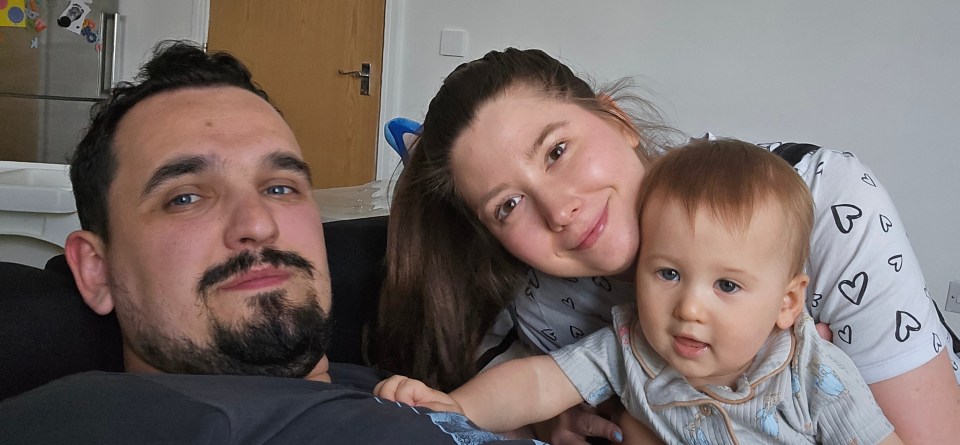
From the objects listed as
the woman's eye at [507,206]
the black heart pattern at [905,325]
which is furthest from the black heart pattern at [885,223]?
the woman's eye at [507,206]

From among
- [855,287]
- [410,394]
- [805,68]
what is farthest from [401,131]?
[805,68]

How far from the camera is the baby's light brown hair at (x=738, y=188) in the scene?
1.04 metres

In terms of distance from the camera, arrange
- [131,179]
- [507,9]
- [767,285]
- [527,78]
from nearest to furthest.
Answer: [767,285], [131,179], [527,78], [507,9]

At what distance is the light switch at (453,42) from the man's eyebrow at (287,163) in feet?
10.6

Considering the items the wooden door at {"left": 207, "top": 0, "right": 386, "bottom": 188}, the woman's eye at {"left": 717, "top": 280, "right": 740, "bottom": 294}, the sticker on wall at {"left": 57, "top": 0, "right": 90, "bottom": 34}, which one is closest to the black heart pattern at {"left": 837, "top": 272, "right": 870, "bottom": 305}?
the woman's eye at {"left": 717, "top": 280, "right": 740, "bottom": 294}

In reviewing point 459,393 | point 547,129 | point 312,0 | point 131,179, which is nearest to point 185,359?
point 131,179

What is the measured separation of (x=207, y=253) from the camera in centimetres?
115

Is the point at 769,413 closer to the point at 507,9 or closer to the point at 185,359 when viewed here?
the point at 185,359

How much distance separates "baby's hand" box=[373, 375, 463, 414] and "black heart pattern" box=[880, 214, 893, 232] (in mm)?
719

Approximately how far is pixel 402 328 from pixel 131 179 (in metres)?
0.60

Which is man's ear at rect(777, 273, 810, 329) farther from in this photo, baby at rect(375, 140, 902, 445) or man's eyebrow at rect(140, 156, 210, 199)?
man's eyebrow at rect(140, 156, 210, 199)

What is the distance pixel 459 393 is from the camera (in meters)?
1.24

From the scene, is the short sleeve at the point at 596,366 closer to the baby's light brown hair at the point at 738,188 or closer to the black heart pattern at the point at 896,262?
the baby's light brown hair at the point at 738,188

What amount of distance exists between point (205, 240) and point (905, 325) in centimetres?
107
